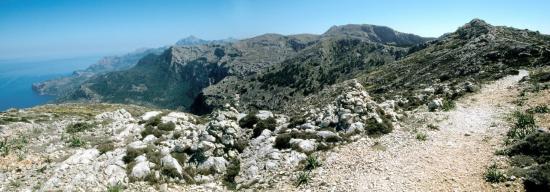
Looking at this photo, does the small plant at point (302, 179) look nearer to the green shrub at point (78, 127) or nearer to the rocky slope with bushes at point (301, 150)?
the rocky slope with bushes at point (301, 150)

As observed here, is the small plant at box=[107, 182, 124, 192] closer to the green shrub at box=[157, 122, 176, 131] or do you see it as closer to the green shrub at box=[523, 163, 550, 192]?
the green shrub at box=[157, 122, 176, 131]

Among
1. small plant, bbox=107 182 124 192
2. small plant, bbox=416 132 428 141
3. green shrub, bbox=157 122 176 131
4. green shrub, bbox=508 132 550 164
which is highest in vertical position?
green shrub, bbox=508 132 550 164

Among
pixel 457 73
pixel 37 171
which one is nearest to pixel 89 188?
pixel 37 171

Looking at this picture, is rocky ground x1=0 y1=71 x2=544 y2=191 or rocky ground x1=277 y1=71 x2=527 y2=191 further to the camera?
rocky ground x1=0 y1=71 x2=544 y2=191

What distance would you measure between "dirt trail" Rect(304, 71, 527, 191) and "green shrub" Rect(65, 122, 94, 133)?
897 inches

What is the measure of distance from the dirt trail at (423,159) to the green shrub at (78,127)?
22779mm

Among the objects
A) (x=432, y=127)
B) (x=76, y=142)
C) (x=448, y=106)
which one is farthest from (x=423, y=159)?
(x=76, y=142)

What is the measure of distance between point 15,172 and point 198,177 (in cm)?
1136

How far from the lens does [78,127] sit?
34.6 meters

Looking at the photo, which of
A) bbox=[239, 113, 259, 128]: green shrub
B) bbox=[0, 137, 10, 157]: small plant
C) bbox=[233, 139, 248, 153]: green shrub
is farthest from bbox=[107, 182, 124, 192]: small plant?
bbox=[239, 113, 259, 128]: green shrub

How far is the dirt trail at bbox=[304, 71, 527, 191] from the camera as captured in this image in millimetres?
19641

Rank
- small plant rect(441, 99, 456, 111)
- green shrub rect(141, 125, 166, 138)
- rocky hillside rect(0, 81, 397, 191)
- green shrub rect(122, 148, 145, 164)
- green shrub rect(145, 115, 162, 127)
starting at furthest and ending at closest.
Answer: small plant rect(441, 99, 456, 111)
green shrub rect(145, 115, 162, 127)
green shrub rect(141, 125, 166, 138)
green shrub rect(122, 148, 145, 164)
rocky hillside rect(0, 81, 397, 191)

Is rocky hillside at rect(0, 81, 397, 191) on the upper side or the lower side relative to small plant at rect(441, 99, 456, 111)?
lower

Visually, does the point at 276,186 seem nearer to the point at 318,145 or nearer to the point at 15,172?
the point at 318,145
